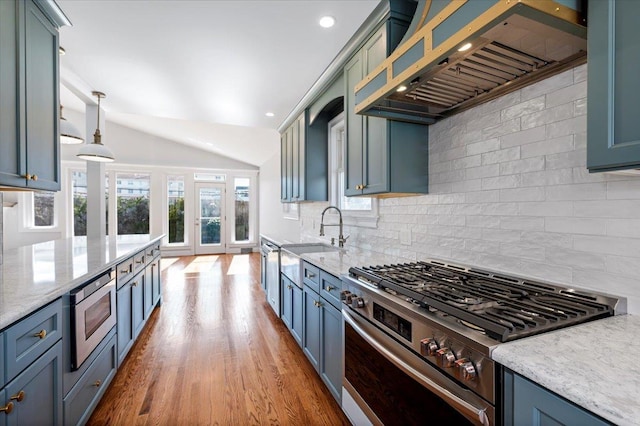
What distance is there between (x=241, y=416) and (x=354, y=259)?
4.08ft

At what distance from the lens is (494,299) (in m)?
1.13

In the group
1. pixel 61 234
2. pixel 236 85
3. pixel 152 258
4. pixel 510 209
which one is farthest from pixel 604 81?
pixel 61 234

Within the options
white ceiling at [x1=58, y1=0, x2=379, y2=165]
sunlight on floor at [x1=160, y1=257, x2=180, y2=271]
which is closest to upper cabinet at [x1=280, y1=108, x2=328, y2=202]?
white ceiling at [x1=58, y1=0, x2=379, y2=165]

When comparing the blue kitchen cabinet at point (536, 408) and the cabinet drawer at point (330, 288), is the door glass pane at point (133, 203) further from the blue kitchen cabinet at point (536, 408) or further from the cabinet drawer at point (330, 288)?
the blue kitchen cabinet at point (536, 408)

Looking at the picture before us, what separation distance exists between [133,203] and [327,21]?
301 inches

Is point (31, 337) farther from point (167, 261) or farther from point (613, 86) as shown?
point (167, 261)

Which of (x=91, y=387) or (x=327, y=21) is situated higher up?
(x=327, y=21)

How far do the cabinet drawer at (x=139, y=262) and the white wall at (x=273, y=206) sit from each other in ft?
7.70

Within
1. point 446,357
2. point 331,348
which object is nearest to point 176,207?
point 331,348

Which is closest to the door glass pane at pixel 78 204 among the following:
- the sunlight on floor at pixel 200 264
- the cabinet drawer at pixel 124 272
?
the sunlight on floor at pixel 200 264

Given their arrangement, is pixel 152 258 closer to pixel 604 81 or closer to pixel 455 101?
pixel 455 101

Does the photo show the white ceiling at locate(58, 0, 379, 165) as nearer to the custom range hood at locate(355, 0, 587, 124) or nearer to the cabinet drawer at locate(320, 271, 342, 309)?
the custom range hood at locate(355, 0, 587, 124)

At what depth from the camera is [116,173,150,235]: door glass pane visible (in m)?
7.73

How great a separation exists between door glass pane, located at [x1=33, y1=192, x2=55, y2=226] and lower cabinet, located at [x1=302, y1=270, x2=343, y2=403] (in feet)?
25.7
